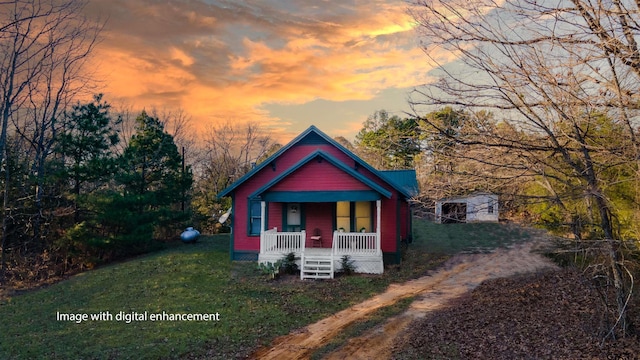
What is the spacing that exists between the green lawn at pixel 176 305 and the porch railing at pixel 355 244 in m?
1.13

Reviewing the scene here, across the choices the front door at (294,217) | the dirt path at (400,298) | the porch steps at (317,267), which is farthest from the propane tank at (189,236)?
the dirt path at (400,298)

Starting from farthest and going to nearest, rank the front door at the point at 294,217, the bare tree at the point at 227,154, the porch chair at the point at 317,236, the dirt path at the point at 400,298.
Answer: the bare tree at the point at 227,154 < the front door at the point at 294,217 < the porch chair at the point at 317,236 < the dirt path at the point at 400,298

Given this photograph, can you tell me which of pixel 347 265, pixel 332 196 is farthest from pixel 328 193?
pixel 347 265

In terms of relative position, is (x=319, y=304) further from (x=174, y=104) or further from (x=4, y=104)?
(x=174, y=104)

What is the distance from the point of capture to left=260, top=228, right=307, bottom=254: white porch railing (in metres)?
15.7

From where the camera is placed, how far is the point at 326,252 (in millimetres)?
15406

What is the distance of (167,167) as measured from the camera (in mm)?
23078

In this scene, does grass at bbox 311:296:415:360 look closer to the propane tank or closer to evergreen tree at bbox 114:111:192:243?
evergreen tree at bbox 114:111:192:243

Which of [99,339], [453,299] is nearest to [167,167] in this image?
[99,339]

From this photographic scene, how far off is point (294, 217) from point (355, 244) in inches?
137

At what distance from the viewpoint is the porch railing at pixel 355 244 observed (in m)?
15.0

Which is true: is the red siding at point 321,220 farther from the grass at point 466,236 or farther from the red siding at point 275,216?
the grass at point 466,236

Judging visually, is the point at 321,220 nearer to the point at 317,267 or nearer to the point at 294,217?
the point at 294,217

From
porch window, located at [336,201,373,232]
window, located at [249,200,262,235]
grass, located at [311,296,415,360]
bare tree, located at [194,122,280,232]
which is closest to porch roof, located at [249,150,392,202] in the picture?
porch window, located at [336,201,373,232]
